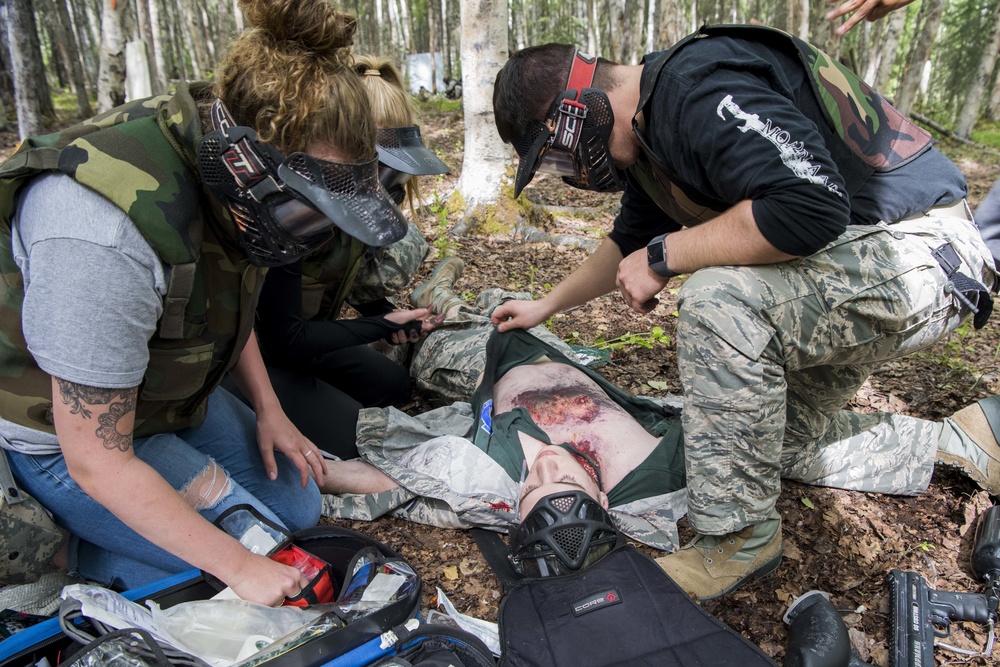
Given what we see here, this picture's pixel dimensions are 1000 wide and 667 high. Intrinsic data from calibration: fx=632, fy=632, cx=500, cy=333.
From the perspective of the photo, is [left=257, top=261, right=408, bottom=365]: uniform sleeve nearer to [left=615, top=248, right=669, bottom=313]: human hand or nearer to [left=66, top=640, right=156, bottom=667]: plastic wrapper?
[left=615, top=248, right=669, bottom=313]: human hand

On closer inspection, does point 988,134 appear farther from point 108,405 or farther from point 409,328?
point 108,405

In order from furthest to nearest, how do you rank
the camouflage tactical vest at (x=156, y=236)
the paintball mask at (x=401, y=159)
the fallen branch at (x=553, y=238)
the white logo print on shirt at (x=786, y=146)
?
the fallen branch at (x=553, y=238), the paintball mask at (x=401, y=159), the white logo print on shirt at (x=786, y=146), the camouflage tactical vest at (x=156, y=236)

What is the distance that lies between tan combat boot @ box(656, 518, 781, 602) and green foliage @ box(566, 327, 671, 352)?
6.40 ft

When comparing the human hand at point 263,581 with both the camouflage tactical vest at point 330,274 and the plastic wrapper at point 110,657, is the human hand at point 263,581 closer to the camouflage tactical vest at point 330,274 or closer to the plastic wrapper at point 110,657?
the plastic wrapper at point 110,657

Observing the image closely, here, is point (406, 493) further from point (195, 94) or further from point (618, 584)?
point (195, 94)

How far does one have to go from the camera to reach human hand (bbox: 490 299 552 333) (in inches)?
134

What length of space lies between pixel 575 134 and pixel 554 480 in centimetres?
140

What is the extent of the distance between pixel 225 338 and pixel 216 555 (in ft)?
2.50

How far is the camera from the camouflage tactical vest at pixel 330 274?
3.36 meters

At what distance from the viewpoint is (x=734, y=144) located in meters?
2.09

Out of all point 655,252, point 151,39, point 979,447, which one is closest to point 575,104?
point 655,252

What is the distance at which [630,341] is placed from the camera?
4.43 m

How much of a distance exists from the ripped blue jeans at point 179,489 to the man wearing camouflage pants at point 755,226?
168 cm

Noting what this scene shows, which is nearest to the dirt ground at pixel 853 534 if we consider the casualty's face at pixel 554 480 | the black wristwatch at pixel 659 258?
the casualty's face at pixel 554 480
